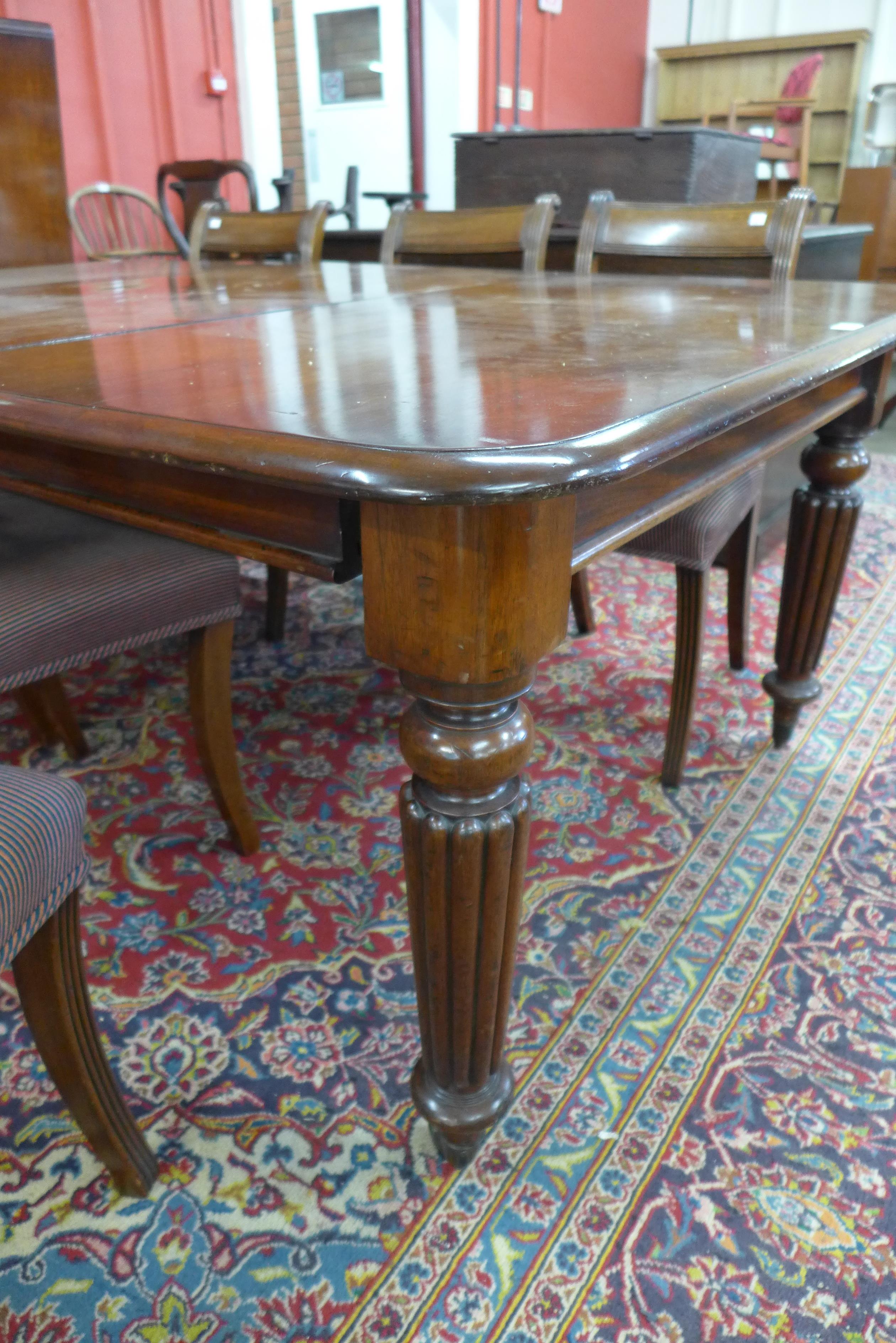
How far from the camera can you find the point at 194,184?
4.07 m

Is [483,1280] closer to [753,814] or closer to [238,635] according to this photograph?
[753,814]

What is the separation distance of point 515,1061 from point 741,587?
103 cm

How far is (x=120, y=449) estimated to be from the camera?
23.7 inches

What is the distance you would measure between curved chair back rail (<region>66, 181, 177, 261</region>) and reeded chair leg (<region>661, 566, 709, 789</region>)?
11.5 ft

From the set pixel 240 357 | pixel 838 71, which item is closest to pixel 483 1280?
pixel 240 357

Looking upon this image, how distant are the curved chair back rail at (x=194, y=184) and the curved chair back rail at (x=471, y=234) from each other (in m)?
1.51

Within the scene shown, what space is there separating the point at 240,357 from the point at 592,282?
3.12ft

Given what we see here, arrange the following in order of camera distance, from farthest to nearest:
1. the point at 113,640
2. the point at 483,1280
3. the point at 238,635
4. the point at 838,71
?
the point at 838,71 → the point at 238,635 → the point at 113,640 → the point at 483,1280

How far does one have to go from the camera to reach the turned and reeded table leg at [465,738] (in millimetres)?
550

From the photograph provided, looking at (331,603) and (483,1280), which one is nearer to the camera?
(483,1280)

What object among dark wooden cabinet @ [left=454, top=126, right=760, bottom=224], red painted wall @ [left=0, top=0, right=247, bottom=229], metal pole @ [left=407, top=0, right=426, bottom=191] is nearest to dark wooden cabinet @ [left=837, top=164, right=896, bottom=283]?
dark wooden cabinet @ [left=454, top=126, right=760, bottom=224]

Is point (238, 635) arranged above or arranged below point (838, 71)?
below

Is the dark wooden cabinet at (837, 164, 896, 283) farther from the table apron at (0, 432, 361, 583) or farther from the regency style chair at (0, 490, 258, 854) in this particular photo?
the table apron at (0, 432, 361, 583)

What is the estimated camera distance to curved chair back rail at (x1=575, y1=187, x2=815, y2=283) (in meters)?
1.62
